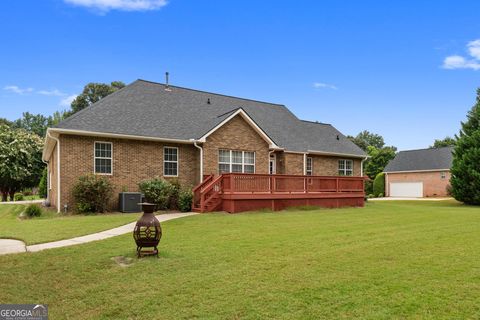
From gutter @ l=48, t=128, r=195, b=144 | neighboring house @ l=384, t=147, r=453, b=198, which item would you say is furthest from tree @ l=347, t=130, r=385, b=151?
gutter @ l=48, t=128, r=195, b=144

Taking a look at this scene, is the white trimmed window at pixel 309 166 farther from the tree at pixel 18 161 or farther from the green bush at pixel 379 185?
the green bush at pixel 379 185

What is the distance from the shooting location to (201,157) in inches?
739

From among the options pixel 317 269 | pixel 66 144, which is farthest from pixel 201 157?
pixel 317 269

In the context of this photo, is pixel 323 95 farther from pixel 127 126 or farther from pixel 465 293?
pixel 465 293

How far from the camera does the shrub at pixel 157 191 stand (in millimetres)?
16734

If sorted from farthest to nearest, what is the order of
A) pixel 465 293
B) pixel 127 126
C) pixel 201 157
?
pixel 201 157 < pixel 127 126 < pixel 465 293

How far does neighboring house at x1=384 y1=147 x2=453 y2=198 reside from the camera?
1658 inches

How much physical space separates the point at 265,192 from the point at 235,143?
13.1 feet

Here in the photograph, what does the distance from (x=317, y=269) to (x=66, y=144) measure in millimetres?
13386

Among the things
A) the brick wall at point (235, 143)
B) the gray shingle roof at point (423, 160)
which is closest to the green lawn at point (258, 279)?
the brick wall at point (235, 143)

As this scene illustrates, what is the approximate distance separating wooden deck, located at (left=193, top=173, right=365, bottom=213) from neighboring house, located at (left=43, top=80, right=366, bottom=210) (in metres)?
2.29

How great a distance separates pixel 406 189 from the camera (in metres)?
45.7

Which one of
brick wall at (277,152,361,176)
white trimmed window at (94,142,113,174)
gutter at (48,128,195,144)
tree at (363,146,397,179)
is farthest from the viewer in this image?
tree at (363,146,397,179)

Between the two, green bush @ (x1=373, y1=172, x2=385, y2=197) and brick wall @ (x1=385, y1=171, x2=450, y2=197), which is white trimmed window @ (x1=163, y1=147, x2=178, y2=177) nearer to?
brick wall @ (x1=385, y1=171, x2=450, y2=197)
